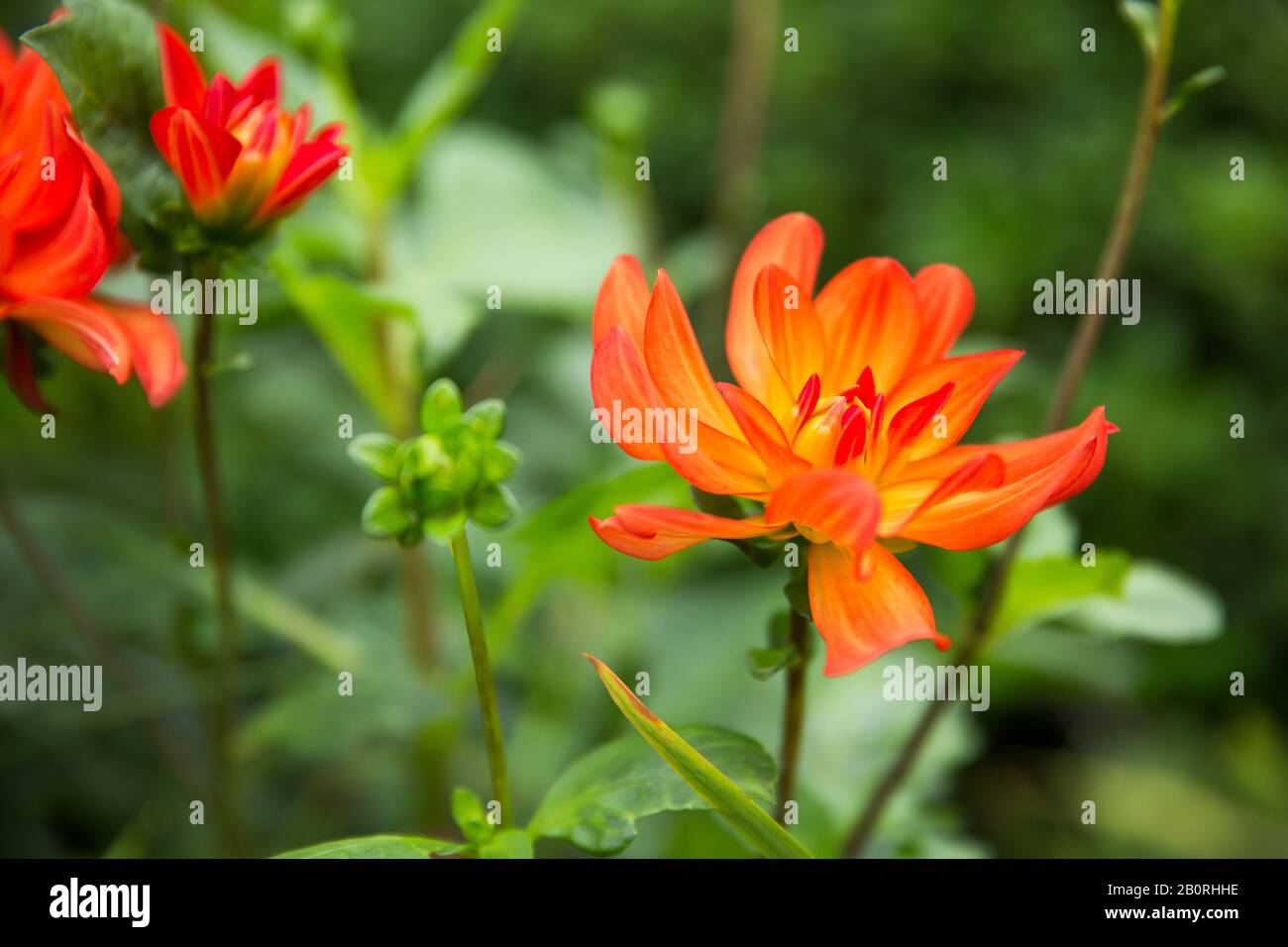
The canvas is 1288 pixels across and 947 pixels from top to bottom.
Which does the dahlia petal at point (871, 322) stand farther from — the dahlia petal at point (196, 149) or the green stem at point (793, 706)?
the dahlia petal at point (196, 149)

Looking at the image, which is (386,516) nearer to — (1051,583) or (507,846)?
(507,846)

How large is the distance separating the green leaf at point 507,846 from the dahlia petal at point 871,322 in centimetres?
17

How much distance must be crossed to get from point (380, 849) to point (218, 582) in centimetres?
18

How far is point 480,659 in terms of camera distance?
338 millimetres

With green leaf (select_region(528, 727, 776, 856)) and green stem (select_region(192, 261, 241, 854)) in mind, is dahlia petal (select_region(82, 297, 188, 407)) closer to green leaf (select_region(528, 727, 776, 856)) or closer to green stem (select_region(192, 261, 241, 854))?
green stem (select_region(192, 261, 241, 854))

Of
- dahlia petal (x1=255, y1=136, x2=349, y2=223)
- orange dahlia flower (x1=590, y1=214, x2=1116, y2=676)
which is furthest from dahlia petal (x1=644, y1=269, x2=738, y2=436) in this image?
dahlia petal (x1=255, y1=136, x2=349, y2=223)

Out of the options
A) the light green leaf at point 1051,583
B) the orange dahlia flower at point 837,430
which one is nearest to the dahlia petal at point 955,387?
the orange dahlia flower at point 837,430

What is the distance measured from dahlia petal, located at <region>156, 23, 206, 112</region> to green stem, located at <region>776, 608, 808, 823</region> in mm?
245

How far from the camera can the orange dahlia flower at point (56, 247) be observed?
0.34 metres

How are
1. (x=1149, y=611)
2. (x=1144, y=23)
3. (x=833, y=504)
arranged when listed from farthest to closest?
1. (x=1149, y=611)
2. (x=1144, y=23)
3. (x=833, y=504)

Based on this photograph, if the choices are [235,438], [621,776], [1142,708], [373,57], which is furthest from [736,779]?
[373,57]

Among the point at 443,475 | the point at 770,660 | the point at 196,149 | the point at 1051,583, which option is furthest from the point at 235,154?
the point at 1051,583

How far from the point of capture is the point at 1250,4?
1002 mm

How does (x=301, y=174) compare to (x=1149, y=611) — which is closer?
(x=301, y=174)
